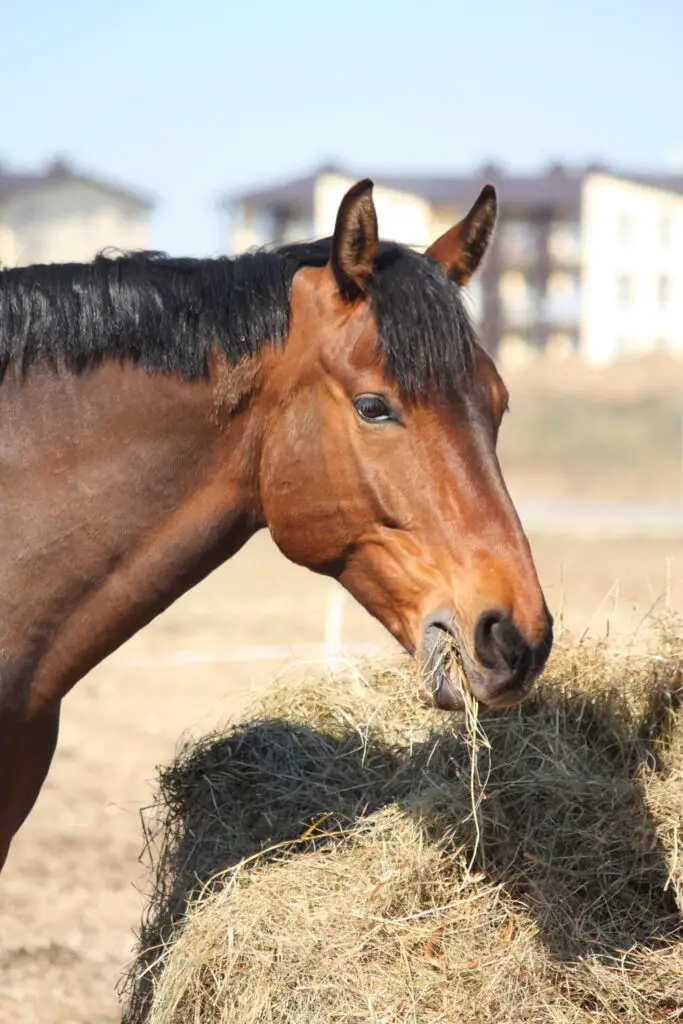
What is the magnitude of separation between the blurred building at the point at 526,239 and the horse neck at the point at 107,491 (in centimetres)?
5621

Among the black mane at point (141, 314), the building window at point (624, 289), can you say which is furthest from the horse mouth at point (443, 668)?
the building window at point (624, 289)

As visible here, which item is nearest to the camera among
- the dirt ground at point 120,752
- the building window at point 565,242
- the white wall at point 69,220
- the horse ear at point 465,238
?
the horse ear at point 465,238

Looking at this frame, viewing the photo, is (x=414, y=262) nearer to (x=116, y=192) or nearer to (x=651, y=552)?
(x=651, y=552)

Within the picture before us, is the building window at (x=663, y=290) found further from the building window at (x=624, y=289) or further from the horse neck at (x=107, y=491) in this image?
the horse neck at (x=107, y=491)

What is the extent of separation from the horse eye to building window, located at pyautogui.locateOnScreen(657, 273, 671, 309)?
60.8 metres

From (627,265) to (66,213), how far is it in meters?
28.9

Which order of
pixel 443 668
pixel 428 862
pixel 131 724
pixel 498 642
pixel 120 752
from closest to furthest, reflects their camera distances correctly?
pixel 498 642 < pixel 443 668 < pixel 428 862 < pixel 120 752 < pixel 131 724

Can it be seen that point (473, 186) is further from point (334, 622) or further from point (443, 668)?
point (443, 668)

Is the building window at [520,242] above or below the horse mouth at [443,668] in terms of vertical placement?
below

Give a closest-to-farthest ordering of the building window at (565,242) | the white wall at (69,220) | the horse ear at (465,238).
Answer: the horse ear at (465,238)
the white wall at (69,220)
the building window at (565,242)

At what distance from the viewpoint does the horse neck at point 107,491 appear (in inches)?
112

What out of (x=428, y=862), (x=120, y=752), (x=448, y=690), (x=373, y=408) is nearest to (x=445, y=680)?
(x=448, y=690)

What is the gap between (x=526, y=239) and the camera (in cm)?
6075

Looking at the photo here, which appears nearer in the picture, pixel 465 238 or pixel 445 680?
pixel 445 680
